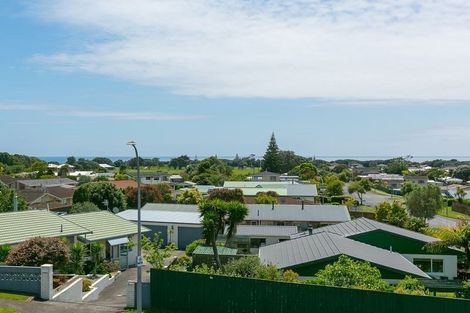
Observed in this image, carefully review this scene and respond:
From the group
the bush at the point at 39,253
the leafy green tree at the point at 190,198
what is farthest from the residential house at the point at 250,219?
the bush at the point at 39,253

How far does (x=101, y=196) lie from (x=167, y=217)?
1300 cm

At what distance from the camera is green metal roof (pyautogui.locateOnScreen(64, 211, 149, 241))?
36.1m

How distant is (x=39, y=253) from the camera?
26938mm

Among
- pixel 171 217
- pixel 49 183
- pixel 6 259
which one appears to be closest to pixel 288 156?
pixel 49 183

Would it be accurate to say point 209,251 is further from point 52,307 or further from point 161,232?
point 161,232

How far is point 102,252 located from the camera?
3497 centimetres

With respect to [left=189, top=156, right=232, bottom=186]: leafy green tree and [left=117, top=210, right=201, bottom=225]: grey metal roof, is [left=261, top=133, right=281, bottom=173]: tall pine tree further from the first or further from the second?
[left=117, top=210, right=201, bottom=225]: grey metal roof

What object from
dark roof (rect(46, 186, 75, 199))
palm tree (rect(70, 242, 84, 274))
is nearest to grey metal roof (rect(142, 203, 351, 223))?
palm tree (rect(70, 242, 84, 274))

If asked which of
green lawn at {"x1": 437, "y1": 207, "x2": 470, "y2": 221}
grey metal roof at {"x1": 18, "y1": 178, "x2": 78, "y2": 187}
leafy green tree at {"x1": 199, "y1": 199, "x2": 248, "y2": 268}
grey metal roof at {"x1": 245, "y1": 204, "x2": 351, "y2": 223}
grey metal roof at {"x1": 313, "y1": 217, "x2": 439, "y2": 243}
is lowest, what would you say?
green lawn at {"x1": 437, "y1": 207, "x2": 470, "y2": 221}

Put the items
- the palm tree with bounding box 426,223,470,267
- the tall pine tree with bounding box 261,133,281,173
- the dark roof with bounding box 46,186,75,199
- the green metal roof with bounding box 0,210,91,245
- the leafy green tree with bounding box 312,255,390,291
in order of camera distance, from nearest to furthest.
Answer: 1. the leafy green tree with bounding box 312,255,390,291
2. the green metal roof with bounding box 0,210,91,245
3. the palm tree with bounding box 426,223,470,267
4. the dark roof with bounding box 46,186,75,199
5. the tall pine tree with bounding box 261,133,281,173

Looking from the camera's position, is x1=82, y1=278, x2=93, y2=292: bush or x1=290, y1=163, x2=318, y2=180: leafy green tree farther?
x1=290, y1=163, x2=318, y2=180: leafy green tree

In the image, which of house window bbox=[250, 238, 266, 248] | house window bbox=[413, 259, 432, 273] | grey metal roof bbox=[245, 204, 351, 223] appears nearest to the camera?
house window bbox=[413, 259, 432, 273]

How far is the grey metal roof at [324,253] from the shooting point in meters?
27.0

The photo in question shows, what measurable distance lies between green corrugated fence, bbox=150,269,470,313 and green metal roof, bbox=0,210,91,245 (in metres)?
11.7
